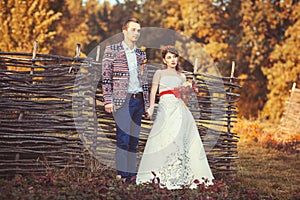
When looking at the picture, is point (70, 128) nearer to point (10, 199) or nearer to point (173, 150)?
point (173, 150)

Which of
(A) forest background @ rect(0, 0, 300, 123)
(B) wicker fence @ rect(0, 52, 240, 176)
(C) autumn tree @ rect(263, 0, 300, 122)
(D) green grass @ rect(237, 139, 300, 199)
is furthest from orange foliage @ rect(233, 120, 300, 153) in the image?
(B) wicker fence @ rect(0, 52, 240, 176)

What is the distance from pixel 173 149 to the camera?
4926 millimetres

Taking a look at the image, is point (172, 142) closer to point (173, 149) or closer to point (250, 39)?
point (173, 149)

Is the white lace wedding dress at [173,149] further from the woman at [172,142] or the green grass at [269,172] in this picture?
the green grass at [269,172]

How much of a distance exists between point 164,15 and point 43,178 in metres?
16.7

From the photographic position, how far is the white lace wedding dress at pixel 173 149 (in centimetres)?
488

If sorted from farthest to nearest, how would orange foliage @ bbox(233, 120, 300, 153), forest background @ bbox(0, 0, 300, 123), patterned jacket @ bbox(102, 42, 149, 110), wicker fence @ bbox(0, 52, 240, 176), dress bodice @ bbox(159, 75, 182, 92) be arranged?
1. forest background @ bbox(0, 0, 300, 123)
2. orange foliage @ bbox(233, 120, 300, 153)
3. dress bodice @ bbox(159, 75, 182, 92)
4. wicker fence @ bbox(0, 52, 240, 176)
5. patterned jacket @ bbox(102, 42, 149, 110)

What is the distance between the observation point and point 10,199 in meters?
3.52

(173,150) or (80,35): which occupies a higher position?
(80,35)

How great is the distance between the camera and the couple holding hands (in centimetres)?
452

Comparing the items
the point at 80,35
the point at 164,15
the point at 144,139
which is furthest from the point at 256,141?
the point at 80,35

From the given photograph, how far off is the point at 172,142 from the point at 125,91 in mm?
876

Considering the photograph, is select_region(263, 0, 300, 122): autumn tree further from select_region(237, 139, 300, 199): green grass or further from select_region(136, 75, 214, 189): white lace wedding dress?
select_region(136, 75, 214, 189): white lace wedding dress

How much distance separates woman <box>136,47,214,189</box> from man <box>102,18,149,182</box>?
12.5 inches
